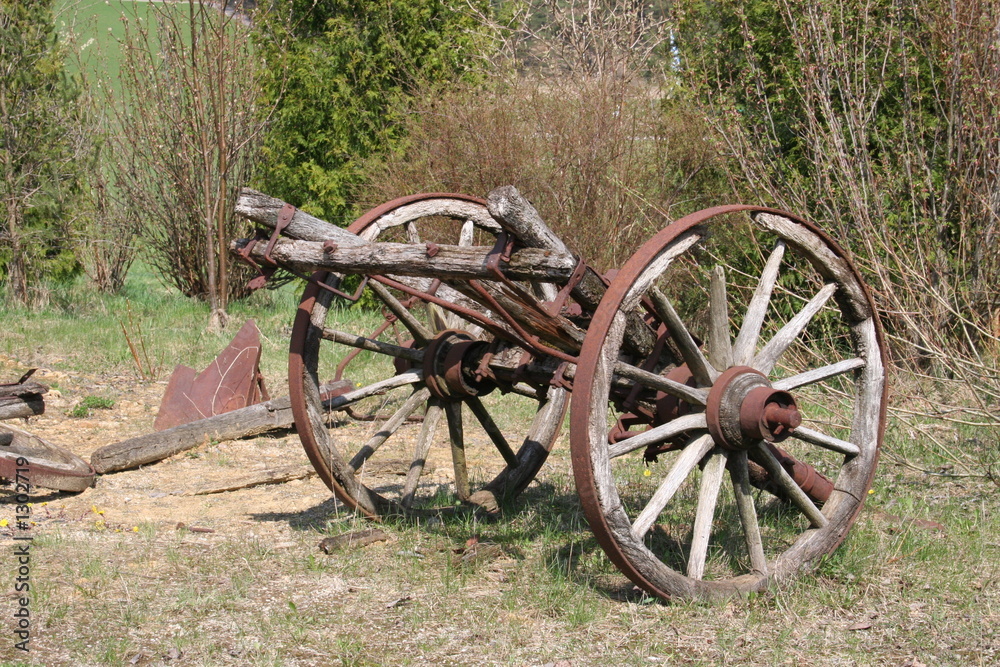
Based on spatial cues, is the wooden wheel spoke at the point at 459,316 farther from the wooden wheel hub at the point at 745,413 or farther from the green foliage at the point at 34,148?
the green foliage at the point at 34,148

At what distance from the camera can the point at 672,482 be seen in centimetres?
349

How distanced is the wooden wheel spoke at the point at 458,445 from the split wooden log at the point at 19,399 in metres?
2.39

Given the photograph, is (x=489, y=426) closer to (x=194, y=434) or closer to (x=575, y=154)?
(x=194, y=434)

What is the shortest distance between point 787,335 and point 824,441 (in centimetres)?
44

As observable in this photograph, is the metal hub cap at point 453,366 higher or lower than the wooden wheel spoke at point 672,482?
higher

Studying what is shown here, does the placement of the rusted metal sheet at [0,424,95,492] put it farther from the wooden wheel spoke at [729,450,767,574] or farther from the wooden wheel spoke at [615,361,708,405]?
the wooden wheel spoke at [729,450,767,574]

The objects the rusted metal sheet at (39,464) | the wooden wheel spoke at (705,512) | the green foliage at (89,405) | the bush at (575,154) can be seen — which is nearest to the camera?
the wooden wheel spoke at (705,512)

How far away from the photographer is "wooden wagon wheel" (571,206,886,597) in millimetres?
3234

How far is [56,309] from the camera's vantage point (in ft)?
32.6

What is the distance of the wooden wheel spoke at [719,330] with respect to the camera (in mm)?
3752

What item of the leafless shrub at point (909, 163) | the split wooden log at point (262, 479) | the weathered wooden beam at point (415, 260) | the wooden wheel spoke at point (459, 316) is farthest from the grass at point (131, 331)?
the leafless shrub at point (909, 163)

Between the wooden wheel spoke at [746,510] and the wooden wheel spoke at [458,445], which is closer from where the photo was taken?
the wooden wheel spoke at [746,510]

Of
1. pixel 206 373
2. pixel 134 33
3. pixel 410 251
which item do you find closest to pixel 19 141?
pixel 134 33

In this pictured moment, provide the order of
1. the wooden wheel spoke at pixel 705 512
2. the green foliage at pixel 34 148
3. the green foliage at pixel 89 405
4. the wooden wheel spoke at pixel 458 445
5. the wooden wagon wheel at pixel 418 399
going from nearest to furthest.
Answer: the wooden wheel spoke at pixel 705 512 < the wooden wagon wheel at pixel 418 399 < the wooden wheel spoke at pixel 458 445 < the green foliage at pixel 89 405 < the green foliage at pixel 34 148
